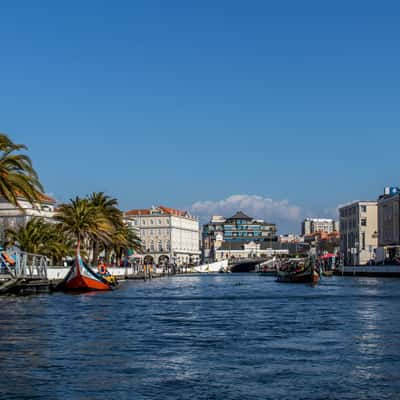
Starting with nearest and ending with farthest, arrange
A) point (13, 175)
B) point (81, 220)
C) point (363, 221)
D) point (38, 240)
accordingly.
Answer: point (13, 175), point (38, 240), point (81, 220), point (363, 221)

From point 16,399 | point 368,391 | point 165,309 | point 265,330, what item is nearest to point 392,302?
point 165,309

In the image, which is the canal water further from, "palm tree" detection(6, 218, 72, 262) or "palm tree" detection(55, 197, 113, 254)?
"palm tree" detection(55, 197, 113, 254)

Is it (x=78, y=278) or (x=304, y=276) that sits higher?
(x=78, y=278)

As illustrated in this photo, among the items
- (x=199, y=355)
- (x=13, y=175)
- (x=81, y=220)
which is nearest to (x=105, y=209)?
(x=81, y=220)

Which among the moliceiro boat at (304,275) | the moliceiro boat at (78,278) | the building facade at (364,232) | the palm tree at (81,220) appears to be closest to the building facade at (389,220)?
the building facade at (364,232)

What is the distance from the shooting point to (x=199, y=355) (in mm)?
23844

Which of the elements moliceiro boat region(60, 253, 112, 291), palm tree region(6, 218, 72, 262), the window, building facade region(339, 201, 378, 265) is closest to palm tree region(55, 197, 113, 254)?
palm tree region(6, 218, 72, 262)

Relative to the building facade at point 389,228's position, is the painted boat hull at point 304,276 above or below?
below

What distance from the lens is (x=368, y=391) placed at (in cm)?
1820

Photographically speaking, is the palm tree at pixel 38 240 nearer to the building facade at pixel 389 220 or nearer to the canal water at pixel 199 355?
the canal water at pixel 199 355

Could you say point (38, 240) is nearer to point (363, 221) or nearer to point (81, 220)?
point (81, 220)

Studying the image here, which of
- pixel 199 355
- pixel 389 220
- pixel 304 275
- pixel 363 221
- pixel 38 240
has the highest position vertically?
pixel 363 221

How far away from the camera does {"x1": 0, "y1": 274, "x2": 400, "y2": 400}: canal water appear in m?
18.4

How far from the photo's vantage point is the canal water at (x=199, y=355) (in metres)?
18.4
